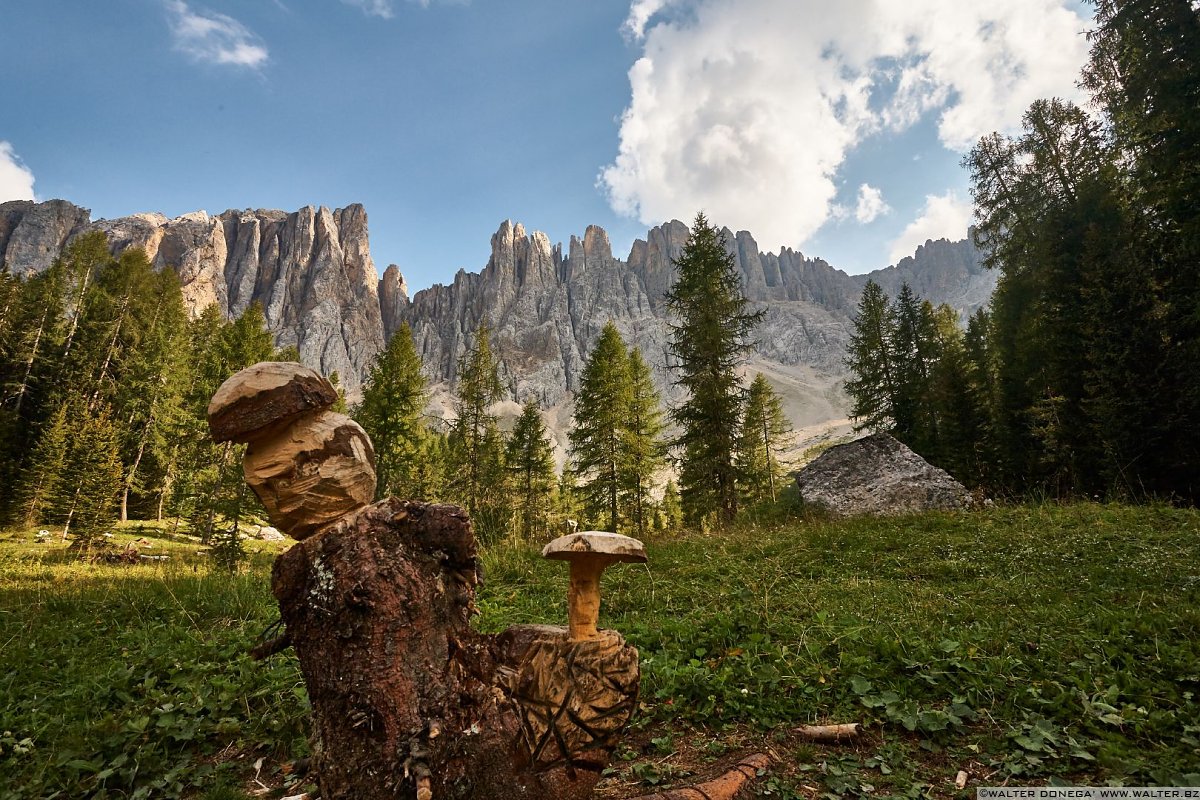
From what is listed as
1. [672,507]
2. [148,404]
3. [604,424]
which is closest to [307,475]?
[604,424]

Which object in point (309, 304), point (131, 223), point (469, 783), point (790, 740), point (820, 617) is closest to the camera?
point (469, 783)

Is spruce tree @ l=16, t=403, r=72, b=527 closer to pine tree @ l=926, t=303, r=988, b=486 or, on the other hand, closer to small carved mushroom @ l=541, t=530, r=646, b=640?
small carved mushroom @ l=541, t=530, r=646, b=640

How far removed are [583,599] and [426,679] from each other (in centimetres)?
72

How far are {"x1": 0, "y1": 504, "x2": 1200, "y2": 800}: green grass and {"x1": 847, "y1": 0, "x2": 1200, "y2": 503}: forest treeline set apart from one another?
737 centimetres

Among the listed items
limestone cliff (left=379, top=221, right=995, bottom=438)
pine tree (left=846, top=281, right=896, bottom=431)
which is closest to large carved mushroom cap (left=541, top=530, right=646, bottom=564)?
pine tree (left=846, top=281, right=896, bottom=431)

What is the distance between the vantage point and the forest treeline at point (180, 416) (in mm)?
20453

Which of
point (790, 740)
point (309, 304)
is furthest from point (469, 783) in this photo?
point (309, 304)

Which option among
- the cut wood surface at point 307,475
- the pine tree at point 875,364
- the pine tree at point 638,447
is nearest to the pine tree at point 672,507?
the pine tree at point 638,447

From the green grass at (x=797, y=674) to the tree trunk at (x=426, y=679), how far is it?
0.80 m

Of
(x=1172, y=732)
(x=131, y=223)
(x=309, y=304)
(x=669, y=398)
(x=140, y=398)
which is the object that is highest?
(x=131, y=223)

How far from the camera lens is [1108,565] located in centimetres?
580

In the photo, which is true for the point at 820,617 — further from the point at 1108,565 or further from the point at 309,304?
the point at 309,304

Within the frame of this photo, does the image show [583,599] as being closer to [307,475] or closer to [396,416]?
[307,475]

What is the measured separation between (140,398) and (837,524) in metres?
33.6
